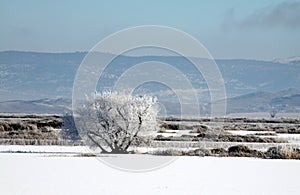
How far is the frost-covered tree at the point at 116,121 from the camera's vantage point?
26219mm

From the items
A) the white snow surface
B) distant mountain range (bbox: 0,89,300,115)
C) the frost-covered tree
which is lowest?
the white snow surface

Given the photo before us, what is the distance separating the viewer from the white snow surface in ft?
50.6

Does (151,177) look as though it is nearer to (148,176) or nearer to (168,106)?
(148,176)

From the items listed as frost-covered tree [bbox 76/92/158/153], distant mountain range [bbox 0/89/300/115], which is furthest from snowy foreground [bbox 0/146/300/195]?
distant mountain range [bbox 0/89/300/115]

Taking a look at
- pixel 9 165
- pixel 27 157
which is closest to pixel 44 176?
pixel 9 165

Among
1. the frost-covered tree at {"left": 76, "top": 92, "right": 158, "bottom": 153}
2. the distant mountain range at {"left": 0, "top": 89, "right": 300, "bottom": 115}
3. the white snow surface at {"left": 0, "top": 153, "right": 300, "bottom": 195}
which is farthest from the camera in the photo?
the distant mountain range at {"left": 0, "top": 89, "right": 300, "bottom": 115}

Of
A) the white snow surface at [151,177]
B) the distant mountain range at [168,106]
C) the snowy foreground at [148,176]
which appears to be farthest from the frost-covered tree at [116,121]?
the distant mountain range at [168,106]

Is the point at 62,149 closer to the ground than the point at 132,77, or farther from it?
closer to the ground

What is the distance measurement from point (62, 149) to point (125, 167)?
6523 mm

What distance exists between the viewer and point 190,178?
1800 centimetres

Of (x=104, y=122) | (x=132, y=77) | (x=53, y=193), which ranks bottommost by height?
(x=53, y=193)

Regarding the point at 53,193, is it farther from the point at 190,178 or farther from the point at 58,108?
the point at 58,108

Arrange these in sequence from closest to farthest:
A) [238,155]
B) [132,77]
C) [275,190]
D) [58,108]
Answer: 1. [275,190]
2. [238,155]
3. [58,108]
4. [132,77]

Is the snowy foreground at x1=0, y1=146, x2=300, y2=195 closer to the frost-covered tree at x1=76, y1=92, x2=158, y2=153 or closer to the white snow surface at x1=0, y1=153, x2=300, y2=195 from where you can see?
the white snow surface at x1=0, y1=153, x2=300, y2=195
